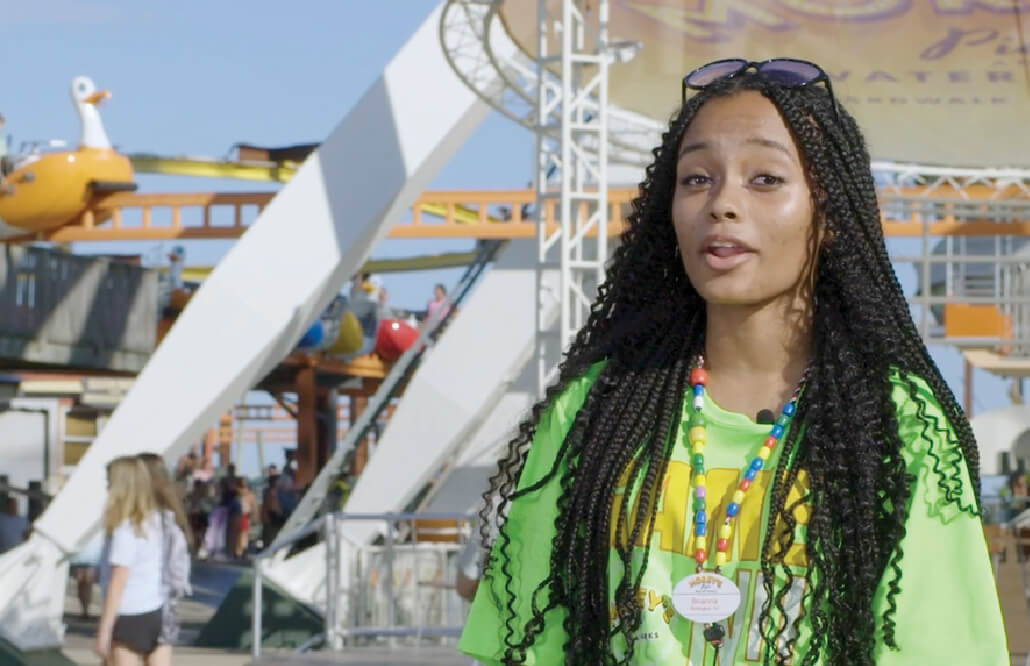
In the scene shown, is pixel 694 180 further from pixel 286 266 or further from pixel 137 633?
pixel 286 266

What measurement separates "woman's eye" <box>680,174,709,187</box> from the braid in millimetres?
117

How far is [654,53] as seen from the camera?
2073 centimetres

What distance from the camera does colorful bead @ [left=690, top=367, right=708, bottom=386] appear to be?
9.27ft

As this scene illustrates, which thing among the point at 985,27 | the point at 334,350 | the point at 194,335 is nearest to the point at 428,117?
the point at 194,335

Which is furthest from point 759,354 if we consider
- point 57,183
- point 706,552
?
point 57,183

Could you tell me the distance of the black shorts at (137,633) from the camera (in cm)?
975

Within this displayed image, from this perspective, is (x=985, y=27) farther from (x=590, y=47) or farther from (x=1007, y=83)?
(x=590, y=47)

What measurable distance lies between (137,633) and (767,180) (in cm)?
755

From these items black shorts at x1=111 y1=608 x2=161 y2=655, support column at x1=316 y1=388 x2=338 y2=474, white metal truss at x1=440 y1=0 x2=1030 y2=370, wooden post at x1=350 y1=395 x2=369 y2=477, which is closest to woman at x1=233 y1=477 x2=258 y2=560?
support column at x1=316 y1=388 x2=338 y2=474

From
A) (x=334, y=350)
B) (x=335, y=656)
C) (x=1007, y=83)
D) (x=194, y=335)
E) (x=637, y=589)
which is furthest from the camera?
(x=334, y=350)

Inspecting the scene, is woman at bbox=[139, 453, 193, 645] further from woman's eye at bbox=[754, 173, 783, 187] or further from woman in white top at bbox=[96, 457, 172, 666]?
woman's eye at bbox=[754, 173, 783, 187]

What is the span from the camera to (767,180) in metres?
2.75

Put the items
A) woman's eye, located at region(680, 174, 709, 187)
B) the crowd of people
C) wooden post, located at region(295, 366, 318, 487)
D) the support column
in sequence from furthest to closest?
the support column
wooden post, located at region(295, 366, 318, 487)
the crowd of people
woman's eye, located at region(680, 174, 709, 187)

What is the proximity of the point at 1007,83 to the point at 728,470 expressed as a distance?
19.7 metres
